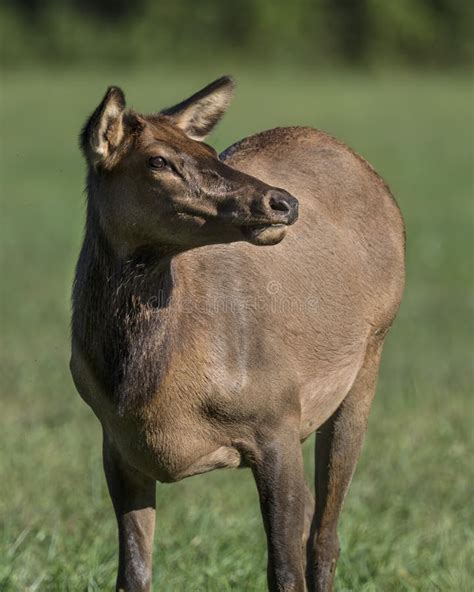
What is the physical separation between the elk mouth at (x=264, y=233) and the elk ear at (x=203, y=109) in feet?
2.88

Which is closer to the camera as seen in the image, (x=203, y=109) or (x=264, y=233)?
(x=264, y=233)

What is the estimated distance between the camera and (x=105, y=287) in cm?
542

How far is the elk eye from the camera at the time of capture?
518 cm

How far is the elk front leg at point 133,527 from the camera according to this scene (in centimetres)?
584

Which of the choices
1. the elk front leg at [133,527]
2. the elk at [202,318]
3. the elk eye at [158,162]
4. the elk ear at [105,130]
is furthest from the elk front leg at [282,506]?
the elk ear at [105,130]

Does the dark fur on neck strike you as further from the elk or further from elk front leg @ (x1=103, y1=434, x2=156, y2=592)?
elk front leg @ (x1=103, y1=434, x2=156, y2=592)

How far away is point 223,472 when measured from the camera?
920 centimetres

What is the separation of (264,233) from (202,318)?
0.64m

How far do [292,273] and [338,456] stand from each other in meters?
1.00

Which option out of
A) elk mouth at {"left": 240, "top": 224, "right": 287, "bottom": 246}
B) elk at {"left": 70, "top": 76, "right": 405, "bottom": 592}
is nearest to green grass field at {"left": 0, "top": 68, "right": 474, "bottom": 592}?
elk at {"left": 70, "top": 76, "right": 405, "bottom": 592}

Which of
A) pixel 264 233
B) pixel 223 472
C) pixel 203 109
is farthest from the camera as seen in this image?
pixel 223 472

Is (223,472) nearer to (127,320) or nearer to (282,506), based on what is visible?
(282,506)

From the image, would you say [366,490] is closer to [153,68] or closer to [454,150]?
[454,150]

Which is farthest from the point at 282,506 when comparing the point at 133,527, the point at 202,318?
the point at 202,318
